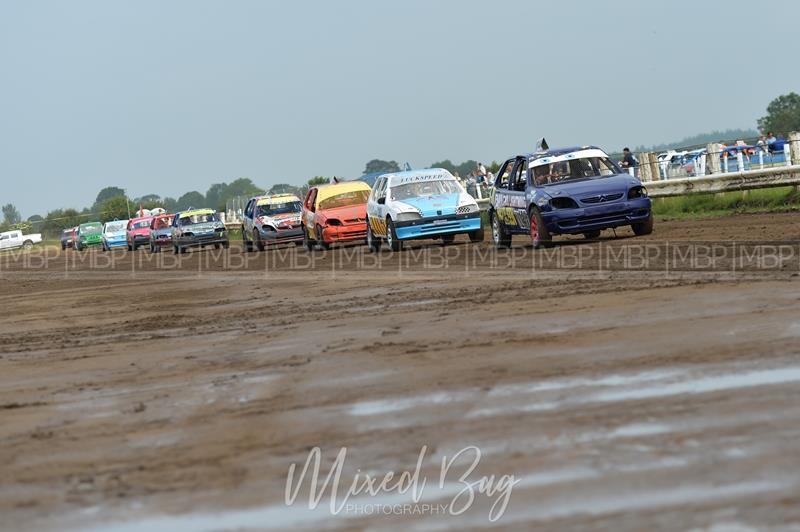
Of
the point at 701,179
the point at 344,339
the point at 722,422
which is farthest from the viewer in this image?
the point at 701,179

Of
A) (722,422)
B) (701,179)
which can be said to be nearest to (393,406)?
(722,422)

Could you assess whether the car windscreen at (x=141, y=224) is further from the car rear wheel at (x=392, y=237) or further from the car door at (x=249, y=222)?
the car rear wheel at (x=392, y=237)

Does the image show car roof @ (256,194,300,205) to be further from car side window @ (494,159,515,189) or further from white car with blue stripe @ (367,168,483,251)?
car side window @ (494,159,515,189)

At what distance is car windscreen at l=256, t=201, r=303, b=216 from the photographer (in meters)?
35.2

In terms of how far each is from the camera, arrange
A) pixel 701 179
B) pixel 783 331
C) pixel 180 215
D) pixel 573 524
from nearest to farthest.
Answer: pixel 573 524
pixel 783 331
pixel 701 179
pixel 180 215

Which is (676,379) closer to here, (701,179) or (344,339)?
(344,339)

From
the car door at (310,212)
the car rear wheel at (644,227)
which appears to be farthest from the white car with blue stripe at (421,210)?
the car door at (310,212)

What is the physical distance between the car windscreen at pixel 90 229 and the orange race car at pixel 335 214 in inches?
1645

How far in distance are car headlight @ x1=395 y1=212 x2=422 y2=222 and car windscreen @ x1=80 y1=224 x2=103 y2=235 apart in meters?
49.4

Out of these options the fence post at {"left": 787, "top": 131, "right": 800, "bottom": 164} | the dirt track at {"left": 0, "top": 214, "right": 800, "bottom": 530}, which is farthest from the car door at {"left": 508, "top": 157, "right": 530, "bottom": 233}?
the fence post at {"left": 787, "top": 131, "right": 800, "bottom": 164}

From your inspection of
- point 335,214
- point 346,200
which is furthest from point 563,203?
point 346,200

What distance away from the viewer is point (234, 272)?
23.3m

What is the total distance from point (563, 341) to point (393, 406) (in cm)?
226

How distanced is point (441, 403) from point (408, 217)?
17.6m
